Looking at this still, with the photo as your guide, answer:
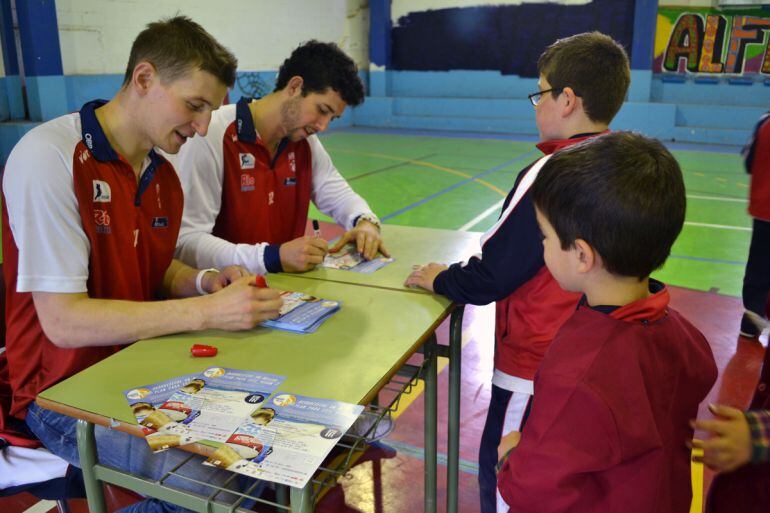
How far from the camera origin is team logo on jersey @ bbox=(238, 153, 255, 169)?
2.40 metres

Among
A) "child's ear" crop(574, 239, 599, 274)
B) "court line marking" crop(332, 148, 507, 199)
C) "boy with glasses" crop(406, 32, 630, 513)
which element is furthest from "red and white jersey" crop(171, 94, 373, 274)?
"court line marking" crop(332, 148, 507, 199)

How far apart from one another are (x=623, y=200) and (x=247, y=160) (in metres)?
1.67

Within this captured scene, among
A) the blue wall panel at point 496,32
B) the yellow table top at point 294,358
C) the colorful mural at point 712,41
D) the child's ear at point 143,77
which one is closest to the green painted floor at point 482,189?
the blue wall panel at point 496,32

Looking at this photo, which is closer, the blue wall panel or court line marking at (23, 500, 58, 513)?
court line marking at (23, 500, 58, 513)

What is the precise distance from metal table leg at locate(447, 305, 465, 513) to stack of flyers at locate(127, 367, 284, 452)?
75 centimetres

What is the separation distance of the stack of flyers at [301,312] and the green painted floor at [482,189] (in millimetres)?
3413

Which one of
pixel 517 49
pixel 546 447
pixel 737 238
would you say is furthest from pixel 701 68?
pixel 546 447

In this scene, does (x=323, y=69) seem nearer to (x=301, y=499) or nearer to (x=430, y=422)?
(x=430, y=422)

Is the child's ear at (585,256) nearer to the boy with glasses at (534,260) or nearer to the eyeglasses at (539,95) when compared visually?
the boy with glasses at (534,260)

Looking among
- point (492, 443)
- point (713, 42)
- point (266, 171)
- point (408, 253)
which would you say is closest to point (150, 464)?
point (492, 443)

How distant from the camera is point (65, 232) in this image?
1530mm

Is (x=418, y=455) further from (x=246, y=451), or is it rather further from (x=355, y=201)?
(x=246, y=451)

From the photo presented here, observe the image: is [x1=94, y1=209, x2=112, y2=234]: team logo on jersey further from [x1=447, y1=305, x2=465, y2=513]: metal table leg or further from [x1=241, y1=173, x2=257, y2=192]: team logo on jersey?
[x1=447, y1=305, x2=465, y2=513]: metal table leg

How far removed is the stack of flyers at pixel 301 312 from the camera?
63.8 inches
